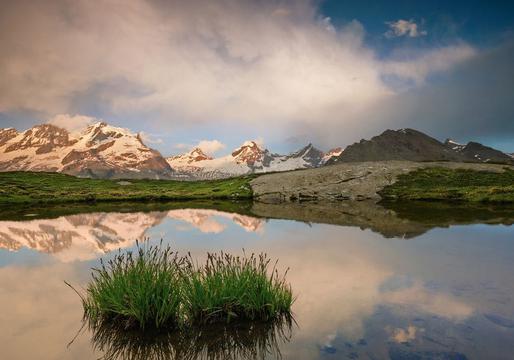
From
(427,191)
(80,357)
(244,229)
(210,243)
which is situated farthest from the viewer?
(427,191)

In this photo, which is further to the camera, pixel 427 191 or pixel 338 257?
pixel 427 191

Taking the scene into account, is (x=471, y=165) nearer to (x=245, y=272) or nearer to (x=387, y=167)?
(x=387, y=167)

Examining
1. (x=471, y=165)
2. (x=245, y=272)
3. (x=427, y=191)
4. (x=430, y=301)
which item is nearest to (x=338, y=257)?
(x=430, y=301)

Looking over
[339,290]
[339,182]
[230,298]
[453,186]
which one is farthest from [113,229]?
[453,186]

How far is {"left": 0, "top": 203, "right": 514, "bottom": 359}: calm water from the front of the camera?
967cm

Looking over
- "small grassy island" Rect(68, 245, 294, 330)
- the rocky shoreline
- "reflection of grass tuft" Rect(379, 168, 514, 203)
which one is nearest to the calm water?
"small grassy island" Rect(68, 245, 294, 330)

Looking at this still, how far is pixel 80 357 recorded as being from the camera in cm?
934

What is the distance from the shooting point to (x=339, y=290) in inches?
561

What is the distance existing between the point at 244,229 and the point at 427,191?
4721 cm

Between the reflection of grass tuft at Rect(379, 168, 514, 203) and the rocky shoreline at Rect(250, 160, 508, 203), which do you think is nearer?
the reflection of grass tuft at Rect(379, 168, 514, 203)

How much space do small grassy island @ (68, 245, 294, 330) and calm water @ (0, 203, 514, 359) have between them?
0.74 meters

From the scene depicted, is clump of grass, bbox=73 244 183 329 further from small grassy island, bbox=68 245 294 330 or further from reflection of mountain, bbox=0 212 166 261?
reflection of mountain, bbox=0 212 166 261

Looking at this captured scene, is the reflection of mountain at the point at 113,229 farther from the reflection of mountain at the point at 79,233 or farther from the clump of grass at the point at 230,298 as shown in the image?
the clump of grass at the point at 230,298

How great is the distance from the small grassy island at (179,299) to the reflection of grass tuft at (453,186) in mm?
54197
